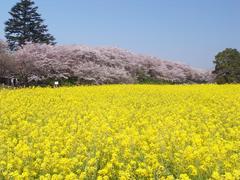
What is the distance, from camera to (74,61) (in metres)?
38.7

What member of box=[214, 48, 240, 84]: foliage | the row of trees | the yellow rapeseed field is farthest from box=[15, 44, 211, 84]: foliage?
the yellow rapeseed field

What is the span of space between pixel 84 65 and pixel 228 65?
988 centimetres

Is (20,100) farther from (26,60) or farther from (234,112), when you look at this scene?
(26,60)

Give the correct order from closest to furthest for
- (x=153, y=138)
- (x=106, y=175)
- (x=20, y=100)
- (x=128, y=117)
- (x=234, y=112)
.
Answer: (x=106, y=175) < (x=153, y=138) < (x=128, y=117) < (x=234, y=112) < (x=20, y=100)

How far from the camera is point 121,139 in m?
7.85

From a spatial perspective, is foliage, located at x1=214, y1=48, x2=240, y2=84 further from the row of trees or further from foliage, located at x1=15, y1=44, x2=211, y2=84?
foliage, located at x1=15, y1=44, x2=211, y2=84

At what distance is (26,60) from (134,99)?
22.2m

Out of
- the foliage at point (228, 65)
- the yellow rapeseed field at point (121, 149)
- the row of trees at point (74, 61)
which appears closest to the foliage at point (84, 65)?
the row of trees at point (74, 61)

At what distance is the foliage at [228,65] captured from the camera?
1448 inches

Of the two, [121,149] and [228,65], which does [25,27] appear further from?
[121,149]

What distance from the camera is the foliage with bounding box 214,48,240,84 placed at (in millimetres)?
36781

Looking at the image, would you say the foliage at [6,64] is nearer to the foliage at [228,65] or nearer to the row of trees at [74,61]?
the row of trees at [74,61]

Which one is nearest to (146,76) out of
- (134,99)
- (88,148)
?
(134,99)

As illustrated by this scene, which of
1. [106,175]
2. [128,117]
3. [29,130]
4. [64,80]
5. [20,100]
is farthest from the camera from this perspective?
[64,80]
